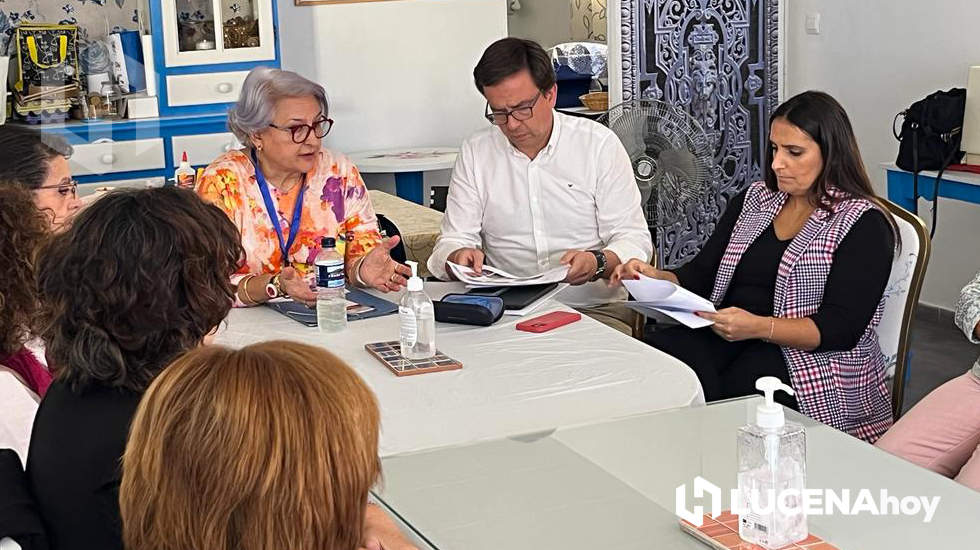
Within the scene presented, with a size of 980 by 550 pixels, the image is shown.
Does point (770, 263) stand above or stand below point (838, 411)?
above

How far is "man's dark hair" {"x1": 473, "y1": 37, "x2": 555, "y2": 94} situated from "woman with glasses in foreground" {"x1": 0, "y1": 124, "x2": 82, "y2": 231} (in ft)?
3.48

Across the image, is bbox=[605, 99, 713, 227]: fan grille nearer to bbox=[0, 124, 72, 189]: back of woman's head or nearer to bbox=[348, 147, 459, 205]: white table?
bbox=[348, 147, 459, 205]: white table

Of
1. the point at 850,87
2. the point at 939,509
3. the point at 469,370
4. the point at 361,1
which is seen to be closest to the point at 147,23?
the point at 361,1

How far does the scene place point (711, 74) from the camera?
5238mm

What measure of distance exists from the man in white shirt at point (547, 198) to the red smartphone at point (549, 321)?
22.7 inches

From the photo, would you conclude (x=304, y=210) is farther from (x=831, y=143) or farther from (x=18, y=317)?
(x=831, y=143)

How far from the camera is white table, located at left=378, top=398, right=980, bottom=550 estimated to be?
1524 millimetres

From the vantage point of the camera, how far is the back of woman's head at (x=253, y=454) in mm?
1078

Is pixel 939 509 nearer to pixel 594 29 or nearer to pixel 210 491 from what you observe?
pixel 210 491

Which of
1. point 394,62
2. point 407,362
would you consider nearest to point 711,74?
point 394,62

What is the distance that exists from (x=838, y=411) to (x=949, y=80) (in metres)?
2.67

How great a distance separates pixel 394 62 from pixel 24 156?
3393 mm

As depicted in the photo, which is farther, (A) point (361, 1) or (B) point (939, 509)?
→ (A) point (361, 1)

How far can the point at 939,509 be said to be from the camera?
5.20 feet
